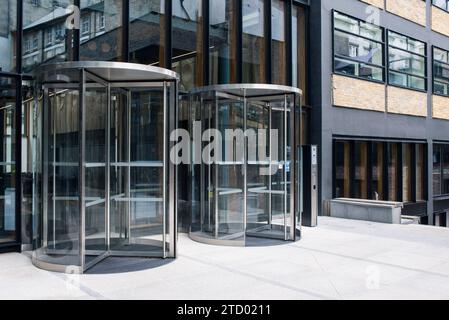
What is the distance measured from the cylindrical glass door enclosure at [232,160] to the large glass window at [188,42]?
3.74ft

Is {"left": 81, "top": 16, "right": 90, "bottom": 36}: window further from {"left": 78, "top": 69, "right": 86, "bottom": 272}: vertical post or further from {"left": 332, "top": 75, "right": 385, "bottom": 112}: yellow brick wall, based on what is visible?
{"left": 332, "top": 75, "right": 385, "bottom": 112}: yellow brick wall

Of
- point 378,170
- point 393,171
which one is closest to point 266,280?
point 378,170

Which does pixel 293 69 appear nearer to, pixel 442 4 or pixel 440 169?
pixel 440 169

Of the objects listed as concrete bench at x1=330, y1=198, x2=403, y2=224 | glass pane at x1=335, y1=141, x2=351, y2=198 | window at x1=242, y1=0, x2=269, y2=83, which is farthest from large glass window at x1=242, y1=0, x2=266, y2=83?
concrete bench at x1=330, y1=198, x2=403, y2=224

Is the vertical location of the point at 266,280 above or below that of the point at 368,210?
below

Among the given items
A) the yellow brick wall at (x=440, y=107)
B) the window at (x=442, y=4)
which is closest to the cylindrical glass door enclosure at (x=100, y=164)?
the yellow brick wall at (x=440, y=107)

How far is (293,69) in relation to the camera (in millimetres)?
12570

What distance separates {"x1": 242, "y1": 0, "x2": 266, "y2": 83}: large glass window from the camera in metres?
11.3

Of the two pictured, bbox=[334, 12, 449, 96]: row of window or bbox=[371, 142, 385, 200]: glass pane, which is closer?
bbox=[334, 12, 449, 96]: row of window

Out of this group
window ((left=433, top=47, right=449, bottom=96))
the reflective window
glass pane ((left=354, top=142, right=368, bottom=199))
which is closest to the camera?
the reflective window

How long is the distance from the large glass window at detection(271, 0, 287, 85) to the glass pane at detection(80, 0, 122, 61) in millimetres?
4348

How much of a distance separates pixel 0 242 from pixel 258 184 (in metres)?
4.88

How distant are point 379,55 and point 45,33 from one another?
1030 cm

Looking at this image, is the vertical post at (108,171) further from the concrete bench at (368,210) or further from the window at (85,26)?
the concrete bench at (368,210)
